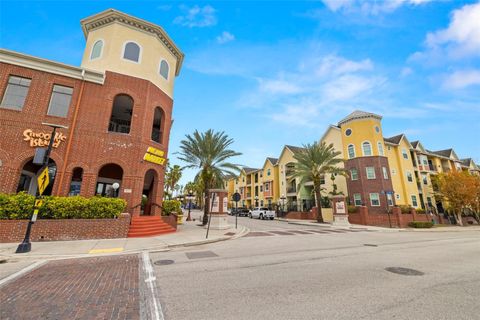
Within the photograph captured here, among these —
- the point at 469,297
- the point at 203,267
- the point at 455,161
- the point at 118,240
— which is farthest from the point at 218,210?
the point at 455,161

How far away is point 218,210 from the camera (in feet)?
61.8

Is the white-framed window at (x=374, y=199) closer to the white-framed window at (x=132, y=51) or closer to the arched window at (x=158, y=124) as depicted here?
the arched window at (x=158, y=124)

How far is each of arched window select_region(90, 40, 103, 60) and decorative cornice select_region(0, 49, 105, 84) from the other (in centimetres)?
227

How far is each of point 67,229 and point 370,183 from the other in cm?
3227

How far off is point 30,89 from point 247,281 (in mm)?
18676

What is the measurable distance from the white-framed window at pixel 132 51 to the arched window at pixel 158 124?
14.0 ft

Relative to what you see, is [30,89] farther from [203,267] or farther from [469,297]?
[469,297]

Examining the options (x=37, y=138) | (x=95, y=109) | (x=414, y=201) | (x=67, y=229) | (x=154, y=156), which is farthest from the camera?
(x=414, y=201)

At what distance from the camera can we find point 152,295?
15.0 feet

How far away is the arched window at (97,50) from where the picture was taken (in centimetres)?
1661

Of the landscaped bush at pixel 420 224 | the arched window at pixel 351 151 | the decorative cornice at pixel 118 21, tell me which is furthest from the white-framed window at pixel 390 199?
the decorative cornice at pixel 118 21

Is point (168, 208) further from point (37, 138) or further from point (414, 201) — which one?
point (414, 201)

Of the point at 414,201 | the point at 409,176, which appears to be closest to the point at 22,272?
the point at 414,201

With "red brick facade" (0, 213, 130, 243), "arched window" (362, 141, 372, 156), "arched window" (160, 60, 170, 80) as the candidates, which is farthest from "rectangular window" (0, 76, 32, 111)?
"arched window" (362, 141, 372, 156)
